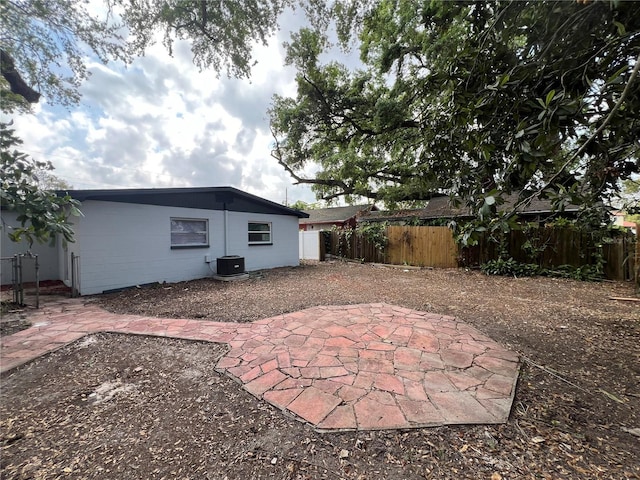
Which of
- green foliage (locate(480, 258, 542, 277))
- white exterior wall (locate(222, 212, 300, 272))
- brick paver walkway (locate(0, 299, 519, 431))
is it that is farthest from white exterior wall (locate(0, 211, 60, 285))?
green foliage (locate(480, 258, 542, 277))

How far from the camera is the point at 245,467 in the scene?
1.53m

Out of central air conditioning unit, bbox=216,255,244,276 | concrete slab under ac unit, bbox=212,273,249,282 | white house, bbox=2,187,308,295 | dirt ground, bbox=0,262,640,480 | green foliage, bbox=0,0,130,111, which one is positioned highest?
green foliage, bbox=0,0,130,111

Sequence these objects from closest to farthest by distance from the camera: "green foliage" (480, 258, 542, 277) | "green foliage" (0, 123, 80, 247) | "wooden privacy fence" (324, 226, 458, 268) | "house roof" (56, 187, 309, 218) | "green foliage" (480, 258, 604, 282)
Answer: "green foliage" (0, 123, 80, 247)
"house roof" (56, 187, 309, 218)
"green foliage" (480, 258, 604, 282)
"green foliage" (480, 258, 542, 277)
"wooden privacy fence" (324, 226, 458, 268)

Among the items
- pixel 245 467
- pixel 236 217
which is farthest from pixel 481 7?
pixel 236 217

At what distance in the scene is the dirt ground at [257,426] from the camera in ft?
4.99

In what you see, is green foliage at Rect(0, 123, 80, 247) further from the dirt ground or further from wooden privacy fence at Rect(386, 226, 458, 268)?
wooden privacy fence at Rect(386, 226, 458, 268)

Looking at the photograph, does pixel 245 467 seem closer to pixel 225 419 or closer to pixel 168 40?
pixel 225 419

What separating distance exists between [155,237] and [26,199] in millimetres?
5078

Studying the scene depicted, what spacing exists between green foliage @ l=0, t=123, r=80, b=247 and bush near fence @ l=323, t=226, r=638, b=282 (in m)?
9.95

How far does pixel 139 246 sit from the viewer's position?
6684mm

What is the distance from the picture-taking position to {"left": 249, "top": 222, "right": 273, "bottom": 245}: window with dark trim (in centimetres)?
957

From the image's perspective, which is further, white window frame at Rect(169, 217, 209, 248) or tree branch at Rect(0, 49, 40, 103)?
white window frame at Rect(169, 217, 209, 248)

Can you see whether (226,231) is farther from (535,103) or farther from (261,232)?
(535,103)

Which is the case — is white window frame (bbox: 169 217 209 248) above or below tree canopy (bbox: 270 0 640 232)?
below
